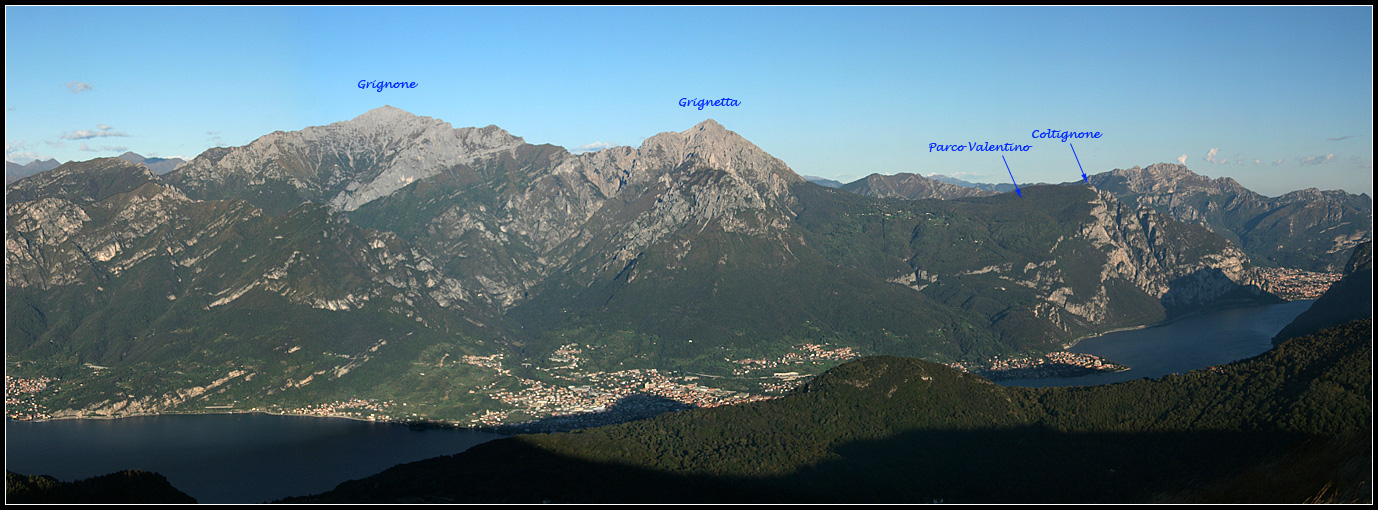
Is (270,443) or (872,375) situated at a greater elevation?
(872,375)

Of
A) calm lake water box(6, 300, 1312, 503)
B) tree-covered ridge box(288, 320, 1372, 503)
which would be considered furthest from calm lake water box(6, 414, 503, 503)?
tree-covered ridge box(288, 320, 1372, 503)

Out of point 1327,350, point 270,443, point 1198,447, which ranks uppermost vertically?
point 1327,350

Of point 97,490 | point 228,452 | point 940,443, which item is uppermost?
point 97,490

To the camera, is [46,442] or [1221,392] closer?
[1221,392]

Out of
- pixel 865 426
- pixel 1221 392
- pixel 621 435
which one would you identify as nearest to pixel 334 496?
pixel 621 435

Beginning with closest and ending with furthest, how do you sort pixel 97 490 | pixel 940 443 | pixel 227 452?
pixel 97 490, pixel 940 443, pixel 227 452

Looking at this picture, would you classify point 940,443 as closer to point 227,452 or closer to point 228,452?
point 228,452

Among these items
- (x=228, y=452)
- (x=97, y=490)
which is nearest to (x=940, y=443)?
(x=97, y=490)

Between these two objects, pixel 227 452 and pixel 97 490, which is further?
pixel 227 452

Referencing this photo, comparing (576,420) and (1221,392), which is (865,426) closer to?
(1221,392)
